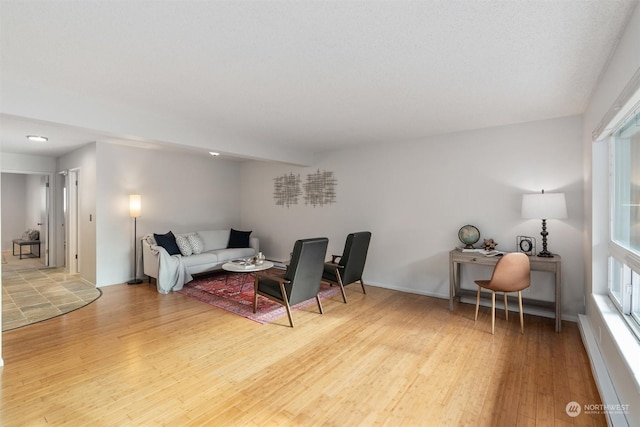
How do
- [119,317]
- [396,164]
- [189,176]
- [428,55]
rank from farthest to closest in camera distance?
[189,176], [396,164], [119,317], [428,55]

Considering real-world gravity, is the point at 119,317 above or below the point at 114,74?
below

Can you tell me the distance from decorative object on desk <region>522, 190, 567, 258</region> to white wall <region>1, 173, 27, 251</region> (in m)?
12.2

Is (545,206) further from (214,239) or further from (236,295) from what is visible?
(214,239)

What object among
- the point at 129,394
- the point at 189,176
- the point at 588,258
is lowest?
the point at 129,394

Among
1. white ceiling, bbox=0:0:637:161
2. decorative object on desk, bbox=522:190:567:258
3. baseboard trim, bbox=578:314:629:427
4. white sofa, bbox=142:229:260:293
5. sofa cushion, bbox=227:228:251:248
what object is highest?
white ceiling, bbox=0:0:637:161

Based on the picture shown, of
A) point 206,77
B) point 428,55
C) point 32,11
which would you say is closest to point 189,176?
point 206,77

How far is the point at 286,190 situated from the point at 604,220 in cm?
494

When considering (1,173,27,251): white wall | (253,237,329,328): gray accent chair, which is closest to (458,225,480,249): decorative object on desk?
(253,237,329,328): gray accent chair

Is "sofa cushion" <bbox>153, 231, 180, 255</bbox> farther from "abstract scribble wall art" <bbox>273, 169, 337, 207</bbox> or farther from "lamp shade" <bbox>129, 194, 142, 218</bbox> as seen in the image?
"abstract scribble wall art" <bbox>273, 169, 337, 207</bbox>

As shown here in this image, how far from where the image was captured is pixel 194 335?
3176mm

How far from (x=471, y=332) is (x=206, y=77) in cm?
361

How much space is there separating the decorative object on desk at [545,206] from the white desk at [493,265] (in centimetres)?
21

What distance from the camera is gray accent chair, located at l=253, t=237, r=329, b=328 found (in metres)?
3.46

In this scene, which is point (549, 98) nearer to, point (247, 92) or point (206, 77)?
point (247, 92)
